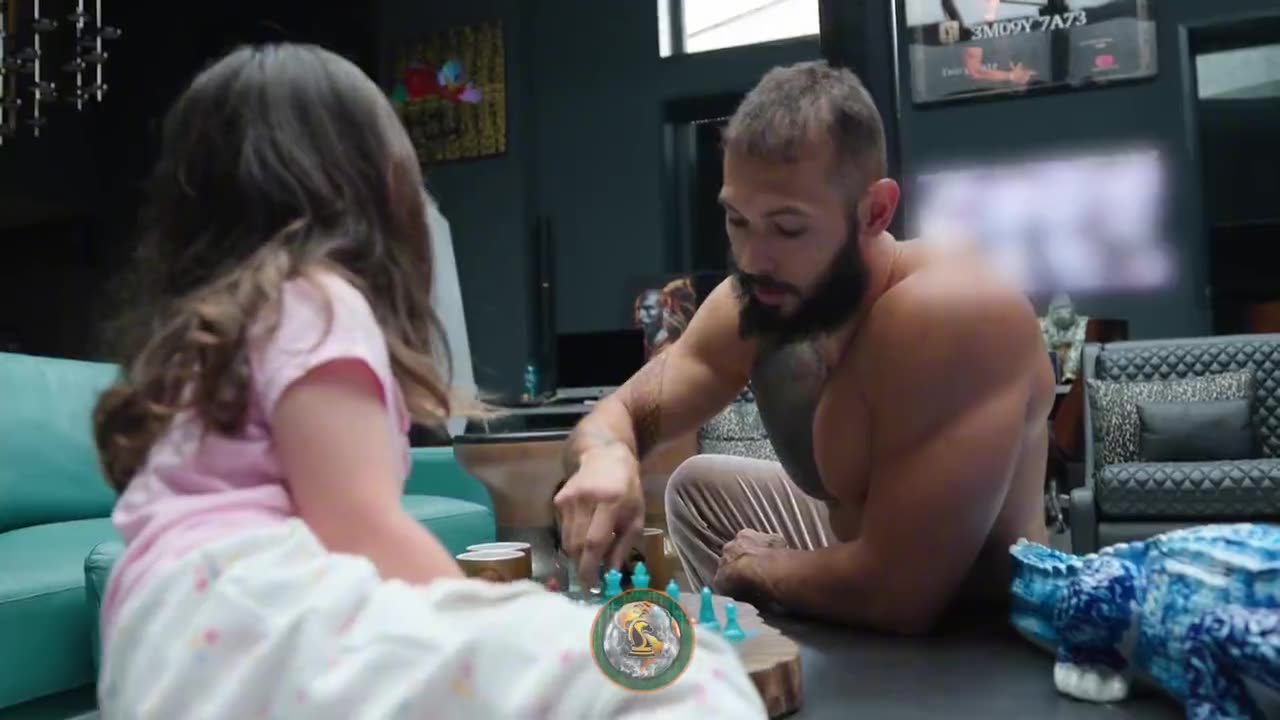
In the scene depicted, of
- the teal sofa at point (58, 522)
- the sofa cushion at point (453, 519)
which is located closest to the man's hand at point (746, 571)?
the teal sofa at point (58, 522)

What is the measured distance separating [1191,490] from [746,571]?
73.1 inches

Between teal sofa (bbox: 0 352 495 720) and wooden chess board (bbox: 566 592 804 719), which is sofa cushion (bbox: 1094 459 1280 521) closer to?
teal sofa (bbox: 0 352 495 720)

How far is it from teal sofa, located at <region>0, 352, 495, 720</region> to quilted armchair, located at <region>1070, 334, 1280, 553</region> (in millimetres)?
1333

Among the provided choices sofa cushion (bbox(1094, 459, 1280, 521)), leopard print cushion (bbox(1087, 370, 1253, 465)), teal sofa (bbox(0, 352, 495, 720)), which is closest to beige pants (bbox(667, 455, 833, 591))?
teal sofa (bbox(0, 352, 495, 720))

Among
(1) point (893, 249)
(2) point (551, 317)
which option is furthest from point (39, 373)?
(2) point (551, 317)

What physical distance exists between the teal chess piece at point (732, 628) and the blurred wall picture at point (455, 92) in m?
3.53

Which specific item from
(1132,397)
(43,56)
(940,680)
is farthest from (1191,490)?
(43,56)

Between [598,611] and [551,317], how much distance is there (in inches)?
137

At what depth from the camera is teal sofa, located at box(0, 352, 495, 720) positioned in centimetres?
Answer: 119

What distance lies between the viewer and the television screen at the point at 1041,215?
58cm

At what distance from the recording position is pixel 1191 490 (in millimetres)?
2291

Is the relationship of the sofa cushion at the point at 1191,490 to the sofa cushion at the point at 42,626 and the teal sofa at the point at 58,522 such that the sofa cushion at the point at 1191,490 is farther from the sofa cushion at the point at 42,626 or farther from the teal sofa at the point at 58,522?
the sofa cushion at the point at 42,626

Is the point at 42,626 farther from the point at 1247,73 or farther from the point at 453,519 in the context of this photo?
the point at 1247,73

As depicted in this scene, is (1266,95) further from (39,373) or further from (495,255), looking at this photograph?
(39,373)
